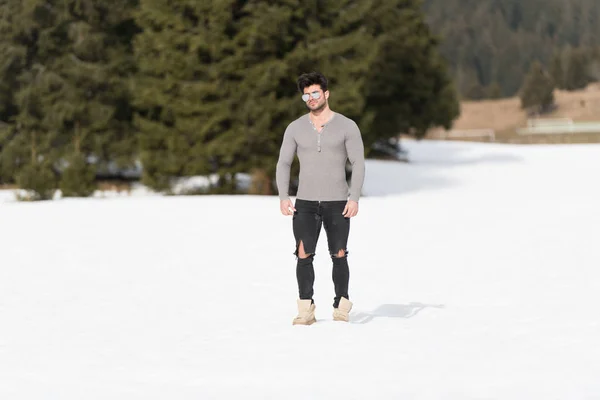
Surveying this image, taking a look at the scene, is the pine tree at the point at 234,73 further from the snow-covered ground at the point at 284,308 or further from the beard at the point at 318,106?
the beard at the point at 318,106

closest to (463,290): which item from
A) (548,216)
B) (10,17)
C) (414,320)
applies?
(414,320)

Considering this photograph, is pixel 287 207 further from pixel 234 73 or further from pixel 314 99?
pixel 234 73

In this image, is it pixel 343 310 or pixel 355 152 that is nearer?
pixel 355 152

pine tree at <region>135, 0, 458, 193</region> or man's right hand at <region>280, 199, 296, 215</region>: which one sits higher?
pine tree at <region>135, 0, 458, 193</region>

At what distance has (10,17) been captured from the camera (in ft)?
103

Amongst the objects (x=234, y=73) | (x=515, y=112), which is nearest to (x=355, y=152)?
(x=234, y=73)

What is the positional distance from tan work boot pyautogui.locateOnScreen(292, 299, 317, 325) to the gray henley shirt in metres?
0.98

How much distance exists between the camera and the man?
8.54 meters

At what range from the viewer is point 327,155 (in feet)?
28.1

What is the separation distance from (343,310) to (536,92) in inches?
4768

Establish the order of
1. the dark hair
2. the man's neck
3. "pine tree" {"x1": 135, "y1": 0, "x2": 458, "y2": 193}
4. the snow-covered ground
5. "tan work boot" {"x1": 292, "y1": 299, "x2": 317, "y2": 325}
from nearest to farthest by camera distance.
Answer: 1. the snow-covered ground
2. the dark hair
3. the man's neck
4. "tan work boot" {"x1": 292, "y1": 299, "x2": 317, "y2": 325}
5. "pine tree" {"x1": 135, "y1": 0, "x2": 458, "y2": 193}

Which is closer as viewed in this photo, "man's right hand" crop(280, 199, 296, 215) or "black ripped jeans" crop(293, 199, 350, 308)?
"man's right hand" crop(280, 199, 296, 215)

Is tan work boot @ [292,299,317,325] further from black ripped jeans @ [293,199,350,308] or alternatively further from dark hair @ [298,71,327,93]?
dark hair @ [298,71,327,93]

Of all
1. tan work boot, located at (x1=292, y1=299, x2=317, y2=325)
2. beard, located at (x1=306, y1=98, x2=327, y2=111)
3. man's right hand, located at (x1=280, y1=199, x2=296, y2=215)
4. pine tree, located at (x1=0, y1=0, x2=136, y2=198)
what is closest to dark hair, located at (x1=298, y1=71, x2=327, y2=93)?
beard, located at (x1=306, y1=98, x2=327, y2=111)
